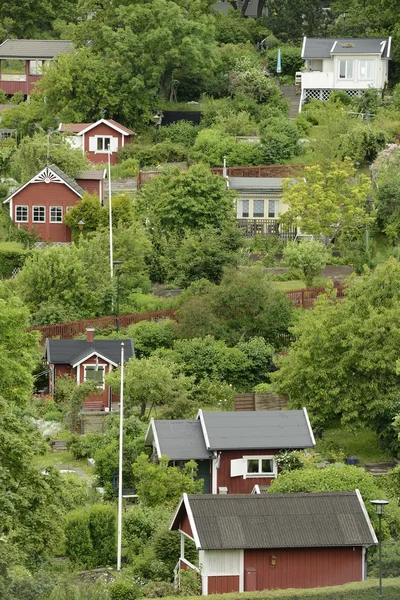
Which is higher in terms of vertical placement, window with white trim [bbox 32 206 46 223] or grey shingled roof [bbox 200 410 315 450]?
window with white trim [bbox 32 206 46 223]

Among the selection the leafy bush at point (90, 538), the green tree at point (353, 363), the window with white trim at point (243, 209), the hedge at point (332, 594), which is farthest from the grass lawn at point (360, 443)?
the window with white trim at point (243, 209)

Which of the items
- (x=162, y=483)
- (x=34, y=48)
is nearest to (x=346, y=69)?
(x=34, y=48)

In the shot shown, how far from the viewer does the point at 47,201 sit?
8406 cm

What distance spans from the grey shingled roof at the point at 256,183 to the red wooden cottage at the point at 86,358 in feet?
60.1

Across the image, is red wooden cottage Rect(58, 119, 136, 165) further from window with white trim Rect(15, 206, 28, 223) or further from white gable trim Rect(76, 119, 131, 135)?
window with white trim Rect(15, 206, 28, 223)

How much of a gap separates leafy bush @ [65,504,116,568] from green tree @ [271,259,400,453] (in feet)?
38.0

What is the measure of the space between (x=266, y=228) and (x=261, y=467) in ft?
95.9

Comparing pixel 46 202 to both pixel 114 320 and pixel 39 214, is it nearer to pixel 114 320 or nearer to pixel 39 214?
pixel 39 214

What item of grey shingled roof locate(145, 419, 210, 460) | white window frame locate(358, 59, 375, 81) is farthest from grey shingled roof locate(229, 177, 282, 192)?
grey shingled roof locate(145, 419, 210, 460)

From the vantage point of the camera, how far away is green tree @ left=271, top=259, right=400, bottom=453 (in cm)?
6012

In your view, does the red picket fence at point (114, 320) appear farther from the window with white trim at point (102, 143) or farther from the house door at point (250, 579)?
the house door at point (250, 579)

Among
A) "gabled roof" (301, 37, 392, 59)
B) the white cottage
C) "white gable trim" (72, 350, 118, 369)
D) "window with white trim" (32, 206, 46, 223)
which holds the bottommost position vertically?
"white gable trim" (72, 350, 118, 369)

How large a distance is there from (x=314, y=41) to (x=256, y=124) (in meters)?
9.27

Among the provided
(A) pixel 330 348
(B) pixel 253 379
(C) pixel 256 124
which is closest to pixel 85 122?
(C) pixel 256 124
